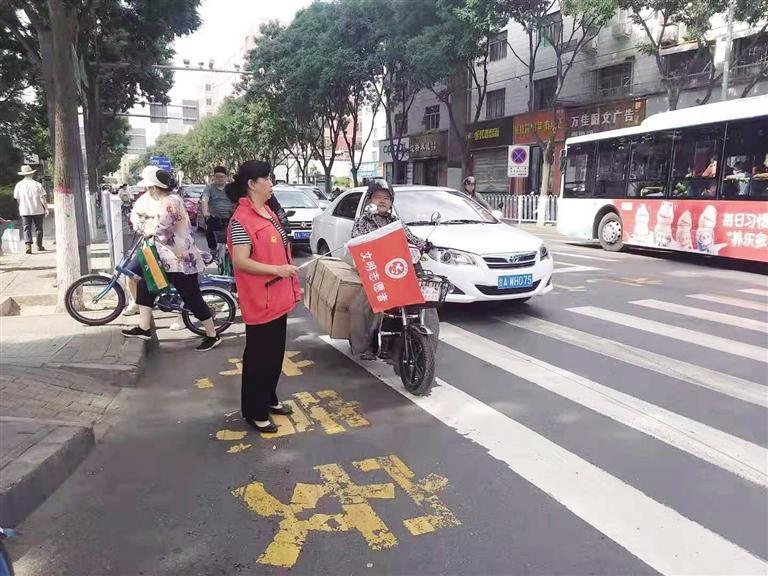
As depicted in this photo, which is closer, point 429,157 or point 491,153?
point 491,153

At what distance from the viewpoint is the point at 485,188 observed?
32750 mm

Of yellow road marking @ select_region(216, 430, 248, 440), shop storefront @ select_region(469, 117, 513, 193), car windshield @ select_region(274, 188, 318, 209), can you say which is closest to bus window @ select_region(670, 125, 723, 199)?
car windshield @ select_region(274, 188, 318, 209)

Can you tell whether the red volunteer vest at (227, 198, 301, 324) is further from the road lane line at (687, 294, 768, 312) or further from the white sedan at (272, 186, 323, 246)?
the white sedan at (272, 186, 323, 246)

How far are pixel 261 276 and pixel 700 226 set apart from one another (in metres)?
10.6

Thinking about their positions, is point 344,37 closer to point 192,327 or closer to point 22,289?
point 22,289

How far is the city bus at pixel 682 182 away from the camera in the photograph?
10.9 metres

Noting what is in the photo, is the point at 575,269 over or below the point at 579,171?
below

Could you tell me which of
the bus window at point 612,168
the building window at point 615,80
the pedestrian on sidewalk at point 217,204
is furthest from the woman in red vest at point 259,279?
the building window at point 615,80

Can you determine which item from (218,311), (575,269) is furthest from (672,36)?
(218,311)

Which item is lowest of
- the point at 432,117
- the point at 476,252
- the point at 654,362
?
the point at 654,362

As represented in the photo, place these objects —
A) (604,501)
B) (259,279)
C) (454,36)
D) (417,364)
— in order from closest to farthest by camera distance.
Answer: (604,501) < (259,279) < (417,364) < (454,36)

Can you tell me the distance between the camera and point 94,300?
6836mm

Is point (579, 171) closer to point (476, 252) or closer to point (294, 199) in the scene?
point (294, 199)

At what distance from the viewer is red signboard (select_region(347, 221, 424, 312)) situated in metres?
4.36
